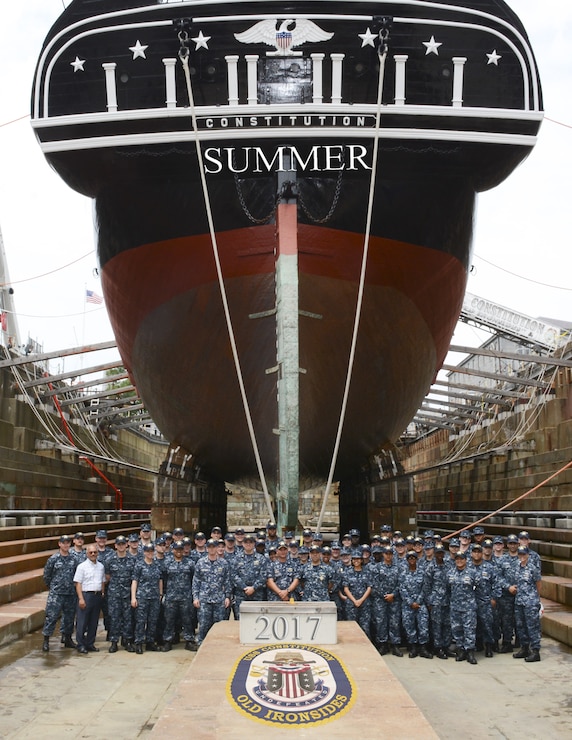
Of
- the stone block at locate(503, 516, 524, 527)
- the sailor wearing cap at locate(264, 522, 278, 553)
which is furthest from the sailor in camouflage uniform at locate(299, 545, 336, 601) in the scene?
the stone block at locate(503, 516, 524, 527)

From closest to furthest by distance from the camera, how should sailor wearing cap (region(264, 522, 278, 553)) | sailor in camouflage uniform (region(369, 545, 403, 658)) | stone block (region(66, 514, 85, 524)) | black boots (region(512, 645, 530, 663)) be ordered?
black boots (region(512, 645, 530, 663)) → sailor in camouflage uniform (region(369, 545, 403, 658)) → sailor wearing cap (region(264, 522, 278, 553)) → stone block (region(66, 514, 85, 524))

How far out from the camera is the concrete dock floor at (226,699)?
11.2 feet

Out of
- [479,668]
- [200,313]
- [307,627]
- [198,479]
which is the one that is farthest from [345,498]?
[307,627]

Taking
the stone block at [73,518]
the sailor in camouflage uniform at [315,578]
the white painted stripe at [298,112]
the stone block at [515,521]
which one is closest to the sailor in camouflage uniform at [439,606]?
the sailor in camouflage uniform at [315,578]

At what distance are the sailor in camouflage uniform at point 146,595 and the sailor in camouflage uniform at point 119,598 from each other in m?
0.11

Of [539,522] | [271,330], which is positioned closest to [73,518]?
[271,330]

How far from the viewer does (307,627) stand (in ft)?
15.6

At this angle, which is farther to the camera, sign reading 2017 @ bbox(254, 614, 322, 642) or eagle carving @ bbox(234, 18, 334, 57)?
eagle carving @ bbox(234, 18, 334, 57)

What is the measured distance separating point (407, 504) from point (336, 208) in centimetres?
515

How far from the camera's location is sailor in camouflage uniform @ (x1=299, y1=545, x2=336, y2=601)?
6.17 meters

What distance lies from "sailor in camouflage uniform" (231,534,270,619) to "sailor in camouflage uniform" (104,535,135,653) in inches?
40.2

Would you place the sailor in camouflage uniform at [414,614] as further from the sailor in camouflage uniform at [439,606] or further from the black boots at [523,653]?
the black boots at [523,653]

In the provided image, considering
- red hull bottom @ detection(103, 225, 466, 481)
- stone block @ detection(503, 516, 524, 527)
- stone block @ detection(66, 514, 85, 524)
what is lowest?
stone block @ detection(503, 516, 524, 527)

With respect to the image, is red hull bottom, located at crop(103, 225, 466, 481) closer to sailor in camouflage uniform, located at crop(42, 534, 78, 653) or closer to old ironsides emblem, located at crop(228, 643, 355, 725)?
sailor in camouflage uniform, located at crop(42, 534, 78, 653)
